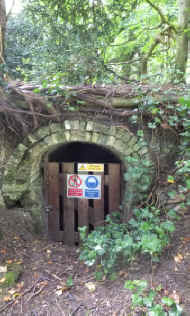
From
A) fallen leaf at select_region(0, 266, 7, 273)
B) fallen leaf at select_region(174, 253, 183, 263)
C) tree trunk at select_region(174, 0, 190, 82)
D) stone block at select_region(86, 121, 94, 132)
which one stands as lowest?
fallen leaf at select_region(0, 266, 7, 273)

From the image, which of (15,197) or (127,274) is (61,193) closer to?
(15,197)

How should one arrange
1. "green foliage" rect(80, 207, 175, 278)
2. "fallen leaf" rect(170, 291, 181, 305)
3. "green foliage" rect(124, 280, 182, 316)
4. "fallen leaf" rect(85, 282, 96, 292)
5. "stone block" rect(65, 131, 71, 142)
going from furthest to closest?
1. "stone block" rect(65, 131, 71, 142)
2. "fallen leaf" rect(85, 282, 96, 292)
3. "green foliage" rect(80, 207, 175, 278)
4. "fallen leaf" rect(170, 291, 181, 305)
5. "green foliage" rect(124, 280, 182, 316)

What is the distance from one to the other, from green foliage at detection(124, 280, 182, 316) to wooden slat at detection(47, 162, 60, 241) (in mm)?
2222

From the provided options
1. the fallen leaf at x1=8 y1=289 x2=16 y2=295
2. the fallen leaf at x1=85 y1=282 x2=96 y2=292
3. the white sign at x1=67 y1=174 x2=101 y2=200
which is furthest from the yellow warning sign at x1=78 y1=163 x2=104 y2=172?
the fallen leaf at x1=8 y1=289 x2=16 y2=295

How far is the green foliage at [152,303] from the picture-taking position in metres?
1.82

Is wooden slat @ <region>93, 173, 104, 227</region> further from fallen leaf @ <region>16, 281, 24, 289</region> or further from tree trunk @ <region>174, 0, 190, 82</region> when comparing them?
tree trunk @ <region>174, 0, 190, 82</region>

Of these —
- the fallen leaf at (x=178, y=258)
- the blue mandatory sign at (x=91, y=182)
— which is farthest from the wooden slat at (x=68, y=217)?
the fallen leaf at (x=178, y=258)

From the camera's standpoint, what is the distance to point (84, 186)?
12.6 ft

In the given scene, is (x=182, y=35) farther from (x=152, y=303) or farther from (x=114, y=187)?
(x=152, y=303)

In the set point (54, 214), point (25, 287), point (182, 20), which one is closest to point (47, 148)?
point (54, 214)

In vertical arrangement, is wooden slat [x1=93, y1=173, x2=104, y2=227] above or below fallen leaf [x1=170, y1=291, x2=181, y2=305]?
above

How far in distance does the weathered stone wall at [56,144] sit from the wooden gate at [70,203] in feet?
1.15

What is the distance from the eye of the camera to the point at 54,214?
13.1 ft

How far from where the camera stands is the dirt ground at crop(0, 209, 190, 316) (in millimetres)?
2129
